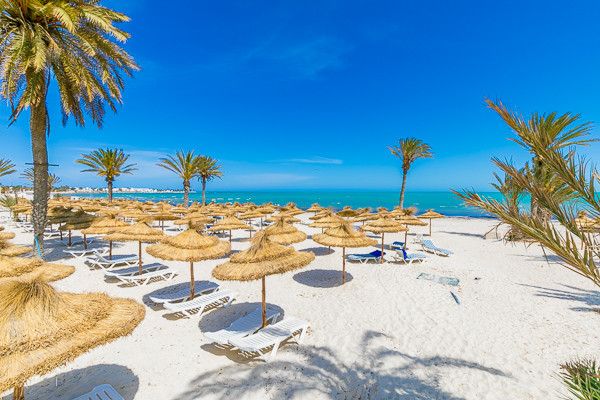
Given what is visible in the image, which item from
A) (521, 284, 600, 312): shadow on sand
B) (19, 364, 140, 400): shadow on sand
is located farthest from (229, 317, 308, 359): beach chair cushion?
(521, 284, 600, 312): shadow on sand

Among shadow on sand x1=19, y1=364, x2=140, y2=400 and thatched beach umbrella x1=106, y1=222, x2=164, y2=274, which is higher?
thatched beach umbrella x1=106, y1=222, x2=164, y2=274

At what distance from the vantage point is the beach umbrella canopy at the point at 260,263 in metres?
6.45

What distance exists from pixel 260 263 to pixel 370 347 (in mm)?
3219

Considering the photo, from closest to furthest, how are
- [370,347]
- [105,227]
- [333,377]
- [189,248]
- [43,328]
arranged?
[43,328] < [333,377] < [370,347] < [189,248] < [105,227]

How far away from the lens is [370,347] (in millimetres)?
6562

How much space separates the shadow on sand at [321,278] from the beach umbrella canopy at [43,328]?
24.6 feet

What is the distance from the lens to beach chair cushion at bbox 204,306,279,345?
6254 mm

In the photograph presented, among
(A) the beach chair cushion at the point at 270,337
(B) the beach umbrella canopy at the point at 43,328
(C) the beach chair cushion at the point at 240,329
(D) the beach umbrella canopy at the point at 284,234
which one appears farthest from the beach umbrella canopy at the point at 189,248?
(D) the beach umbrella canopy at the point at 284,234

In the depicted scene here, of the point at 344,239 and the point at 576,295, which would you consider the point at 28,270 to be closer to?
the point at 344,239

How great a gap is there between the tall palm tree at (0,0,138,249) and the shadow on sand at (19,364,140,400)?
27.8 ft

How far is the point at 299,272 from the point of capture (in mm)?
12086

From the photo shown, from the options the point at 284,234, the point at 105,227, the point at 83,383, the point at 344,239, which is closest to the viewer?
the point at 83,383

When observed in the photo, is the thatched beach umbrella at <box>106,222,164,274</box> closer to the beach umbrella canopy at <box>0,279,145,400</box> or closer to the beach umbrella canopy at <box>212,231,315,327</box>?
the beach umbrella canopy at <box>212,231,315,327</box>

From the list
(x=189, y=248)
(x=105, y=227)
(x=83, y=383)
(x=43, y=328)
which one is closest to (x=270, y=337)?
(x=189, y=248)
